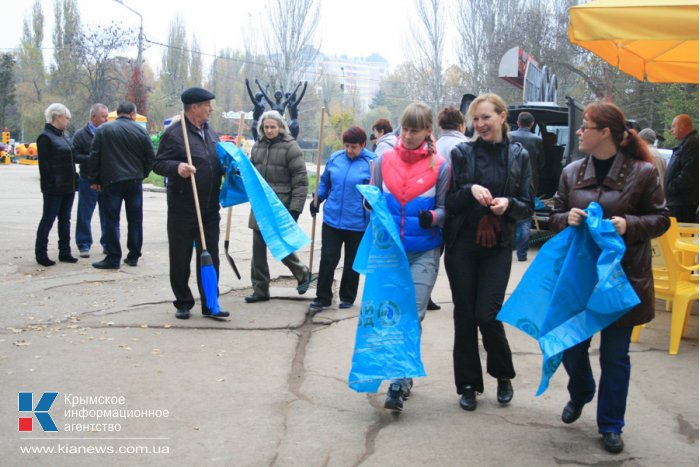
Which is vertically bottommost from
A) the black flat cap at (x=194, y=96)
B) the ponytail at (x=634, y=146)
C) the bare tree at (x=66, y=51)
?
the ponytail at (x=634, y=146)

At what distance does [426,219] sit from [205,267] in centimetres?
258

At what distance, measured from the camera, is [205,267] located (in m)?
6.40

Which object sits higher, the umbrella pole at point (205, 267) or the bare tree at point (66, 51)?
the bare tree at point (66, 51)

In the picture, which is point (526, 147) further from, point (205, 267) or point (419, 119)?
point (419, 119)

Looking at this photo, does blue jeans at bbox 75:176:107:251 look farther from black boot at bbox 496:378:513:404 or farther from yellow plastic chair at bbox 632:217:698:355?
yellow plastic chair at bbox 632:217:698:355

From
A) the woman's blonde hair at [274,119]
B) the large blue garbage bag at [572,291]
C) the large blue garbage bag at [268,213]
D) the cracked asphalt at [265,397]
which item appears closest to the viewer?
the large blue garbage bag at [572,291]

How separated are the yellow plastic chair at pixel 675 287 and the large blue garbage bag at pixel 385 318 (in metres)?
2.48

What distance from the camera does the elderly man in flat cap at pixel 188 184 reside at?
21.3 feet

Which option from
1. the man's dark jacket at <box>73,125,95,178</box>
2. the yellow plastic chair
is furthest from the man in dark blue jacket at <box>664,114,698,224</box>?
the man's dark jacket at <box>73,125,95,178</box>

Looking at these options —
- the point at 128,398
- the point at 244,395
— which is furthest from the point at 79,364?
the point at 244,395

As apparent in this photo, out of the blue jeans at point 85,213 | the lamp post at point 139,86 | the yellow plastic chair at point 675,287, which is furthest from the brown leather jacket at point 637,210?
the lamp post at point 139,86

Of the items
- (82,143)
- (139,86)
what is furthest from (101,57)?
(82,143)

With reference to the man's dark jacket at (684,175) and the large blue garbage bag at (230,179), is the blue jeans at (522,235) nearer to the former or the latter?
the man's dark jacket at (684,175)

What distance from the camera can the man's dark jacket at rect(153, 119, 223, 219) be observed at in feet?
21.3
